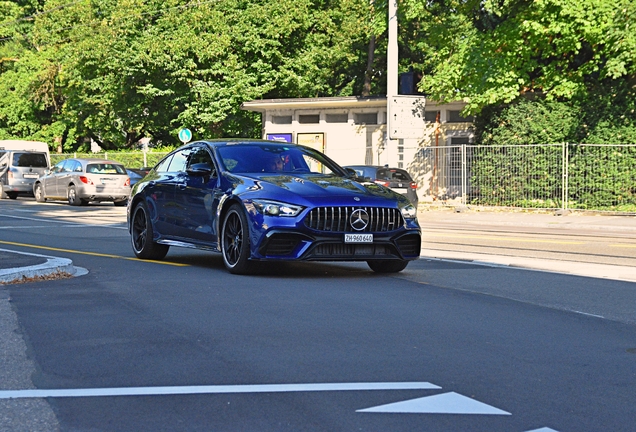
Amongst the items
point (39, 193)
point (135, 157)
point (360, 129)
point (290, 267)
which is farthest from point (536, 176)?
point (135, 157)

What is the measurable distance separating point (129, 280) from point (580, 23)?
21835mm

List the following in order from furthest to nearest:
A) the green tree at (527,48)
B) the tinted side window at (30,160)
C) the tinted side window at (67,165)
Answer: the tinted side window at (30,160)
the tinted side window at (67,165)
the green tree at (527,48)

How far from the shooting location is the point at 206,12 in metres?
49.7

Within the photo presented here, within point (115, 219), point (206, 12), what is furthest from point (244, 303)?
point (206, 12)

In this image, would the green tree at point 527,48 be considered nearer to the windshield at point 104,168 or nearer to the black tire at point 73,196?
the windshield at point 104,168

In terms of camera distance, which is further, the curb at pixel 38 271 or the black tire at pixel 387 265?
the black tire at pixel 387 265

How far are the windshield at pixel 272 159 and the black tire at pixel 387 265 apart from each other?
1.17 metres

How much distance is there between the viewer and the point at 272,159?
12398 mm

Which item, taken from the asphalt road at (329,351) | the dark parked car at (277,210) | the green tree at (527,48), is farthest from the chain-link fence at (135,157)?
the asphalt road at (329,351)

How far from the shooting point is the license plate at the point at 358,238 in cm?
1105

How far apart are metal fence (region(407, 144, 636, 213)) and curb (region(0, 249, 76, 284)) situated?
2089 cm

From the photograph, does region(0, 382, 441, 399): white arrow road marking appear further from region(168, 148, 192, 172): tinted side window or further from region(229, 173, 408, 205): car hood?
region(168, 148, 192, 172): tinted side window

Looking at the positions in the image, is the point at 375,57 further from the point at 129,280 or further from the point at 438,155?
the point at 129,280

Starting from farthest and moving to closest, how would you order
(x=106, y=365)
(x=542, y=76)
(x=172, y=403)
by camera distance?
(x=542, y=76)
(x=106, y=365)
(x=172, y=403)
